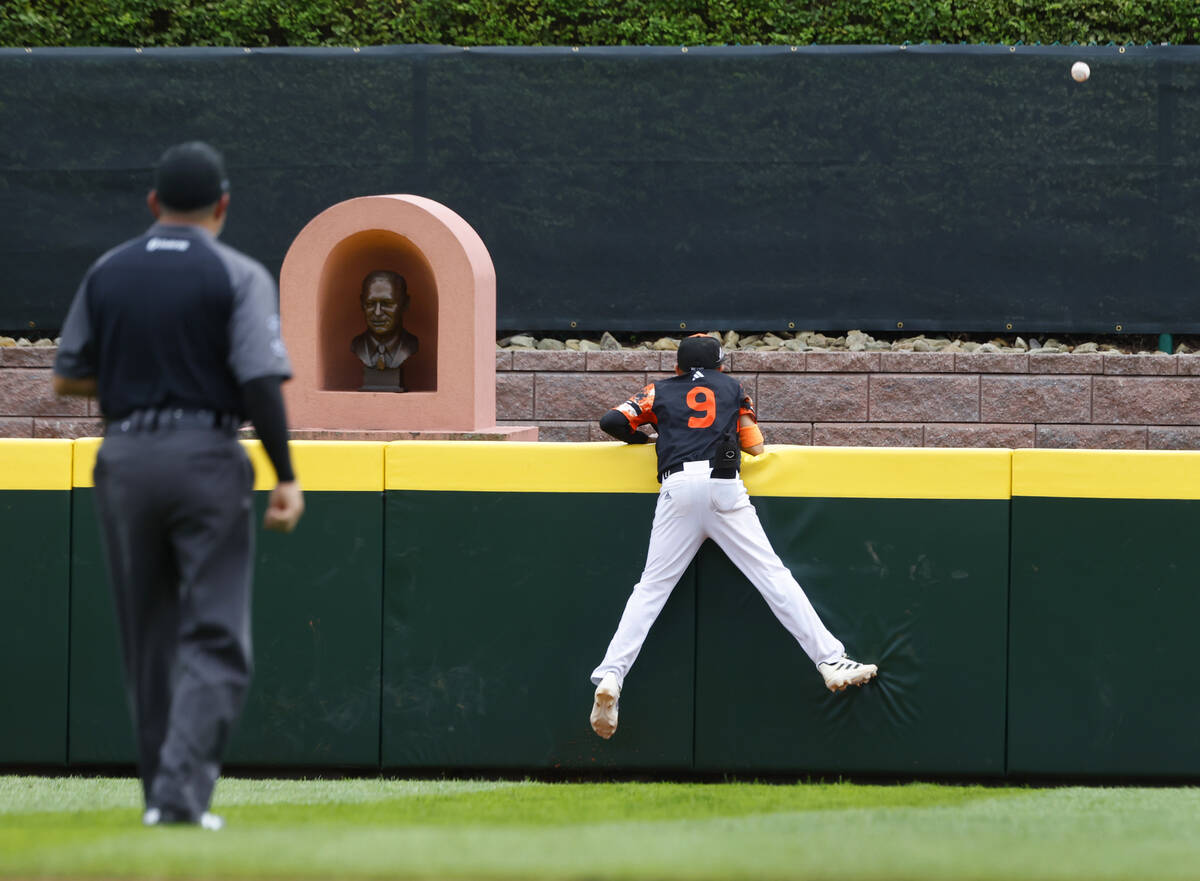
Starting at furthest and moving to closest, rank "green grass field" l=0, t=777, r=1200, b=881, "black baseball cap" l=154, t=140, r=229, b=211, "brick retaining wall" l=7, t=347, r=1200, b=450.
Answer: "brick retaining wall" l=7, t=347, r=1200, b=450 → "black baseball cap" l=154, t=140, r=229, b=211 → "green grass field" l=0, t=777, r=1200, b=881

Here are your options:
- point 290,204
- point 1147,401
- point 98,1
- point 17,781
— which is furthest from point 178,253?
point 98,1

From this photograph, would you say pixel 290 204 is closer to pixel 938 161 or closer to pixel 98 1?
pixel 98 1

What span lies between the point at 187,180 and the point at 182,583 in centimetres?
120

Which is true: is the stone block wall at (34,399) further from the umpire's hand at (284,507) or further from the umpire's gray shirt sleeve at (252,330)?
the umpire's hand at (284,507)

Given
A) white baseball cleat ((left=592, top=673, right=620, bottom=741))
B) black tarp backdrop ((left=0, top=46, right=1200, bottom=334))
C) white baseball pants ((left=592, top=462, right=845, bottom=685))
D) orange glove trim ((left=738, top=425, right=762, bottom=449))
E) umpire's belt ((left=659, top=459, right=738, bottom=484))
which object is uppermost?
black tarp backdrop ((left=0, top=46, right=1200, bottom=334))

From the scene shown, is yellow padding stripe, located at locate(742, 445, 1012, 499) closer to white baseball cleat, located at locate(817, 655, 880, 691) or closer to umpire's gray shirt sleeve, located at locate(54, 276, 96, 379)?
white baseball cleat, located at locate(817, 655, 880, 691)

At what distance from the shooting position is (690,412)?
22.3 feet

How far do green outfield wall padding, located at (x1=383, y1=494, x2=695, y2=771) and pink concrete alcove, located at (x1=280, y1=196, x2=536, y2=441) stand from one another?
1495 mm

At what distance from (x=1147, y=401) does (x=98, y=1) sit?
9.98 m

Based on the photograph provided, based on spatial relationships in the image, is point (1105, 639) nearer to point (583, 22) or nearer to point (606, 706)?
point (606, 706)

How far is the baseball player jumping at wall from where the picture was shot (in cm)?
669

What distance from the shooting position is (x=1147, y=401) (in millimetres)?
11070

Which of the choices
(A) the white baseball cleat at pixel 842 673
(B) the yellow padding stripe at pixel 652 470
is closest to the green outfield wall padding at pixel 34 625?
(B) the yellow padding stripe at pixel 652 470

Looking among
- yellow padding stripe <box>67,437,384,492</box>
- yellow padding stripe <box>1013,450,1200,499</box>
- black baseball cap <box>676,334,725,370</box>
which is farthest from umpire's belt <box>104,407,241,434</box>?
yellow padding stripe <box>1013,450,1200,499</box>
